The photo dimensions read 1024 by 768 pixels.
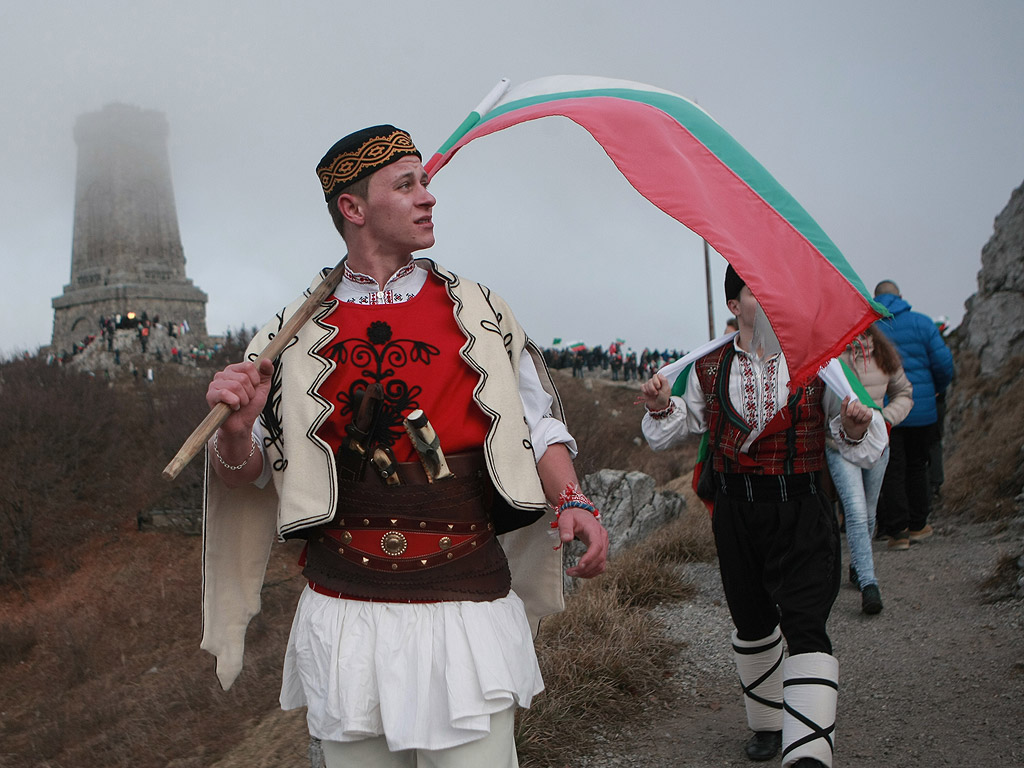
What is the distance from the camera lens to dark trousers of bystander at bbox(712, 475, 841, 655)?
11.8ft

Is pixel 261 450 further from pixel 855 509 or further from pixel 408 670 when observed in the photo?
pixel 855 509

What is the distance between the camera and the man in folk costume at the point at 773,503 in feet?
11.5

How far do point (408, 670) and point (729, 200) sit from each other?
67.1 inches

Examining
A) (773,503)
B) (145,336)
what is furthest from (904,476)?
(145,336)

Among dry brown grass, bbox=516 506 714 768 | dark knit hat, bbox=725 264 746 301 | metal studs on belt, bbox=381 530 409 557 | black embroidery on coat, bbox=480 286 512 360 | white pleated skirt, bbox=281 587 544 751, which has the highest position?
dark knit hat, bbox=725 264 746 301

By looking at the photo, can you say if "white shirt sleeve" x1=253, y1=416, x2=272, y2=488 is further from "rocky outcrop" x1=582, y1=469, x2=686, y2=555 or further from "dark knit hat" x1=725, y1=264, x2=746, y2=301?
"rocky outcrop" x1=582, y1=469, x2=686, y2=555

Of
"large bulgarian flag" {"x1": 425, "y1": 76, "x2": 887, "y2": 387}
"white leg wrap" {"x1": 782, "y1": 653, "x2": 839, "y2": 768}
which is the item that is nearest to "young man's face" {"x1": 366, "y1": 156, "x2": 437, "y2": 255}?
"large bulgarian flag" {"x1": 425, "y1": 76, "x2": 887, "y2": 387}

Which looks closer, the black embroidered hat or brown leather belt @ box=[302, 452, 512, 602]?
brown leather belt @ box=[302, 452, 512, 602]

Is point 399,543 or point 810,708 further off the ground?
point 399,543

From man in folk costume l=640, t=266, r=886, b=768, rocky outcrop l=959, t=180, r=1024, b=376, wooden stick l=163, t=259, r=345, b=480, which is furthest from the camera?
rocky outcrop l=959, t=180, r=1024, b=376

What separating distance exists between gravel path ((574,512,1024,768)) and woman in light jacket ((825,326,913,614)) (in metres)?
0.28

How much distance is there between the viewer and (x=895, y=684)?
5.18 meters

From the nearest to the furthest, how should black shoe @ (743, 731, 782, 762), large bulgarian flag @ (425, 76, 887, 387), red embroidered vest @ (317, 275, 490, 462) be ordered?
red embroidered vest @ (317, 275, 490, 462)
large bulgarian flag @ (425, 76, 887, 387)
black shoe @ (743, 731, 782, 762)

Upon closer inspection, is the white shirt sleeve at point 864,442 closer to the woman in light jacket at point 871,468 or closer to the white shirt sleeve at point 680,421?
the white shirt sleeve at point 680,421
